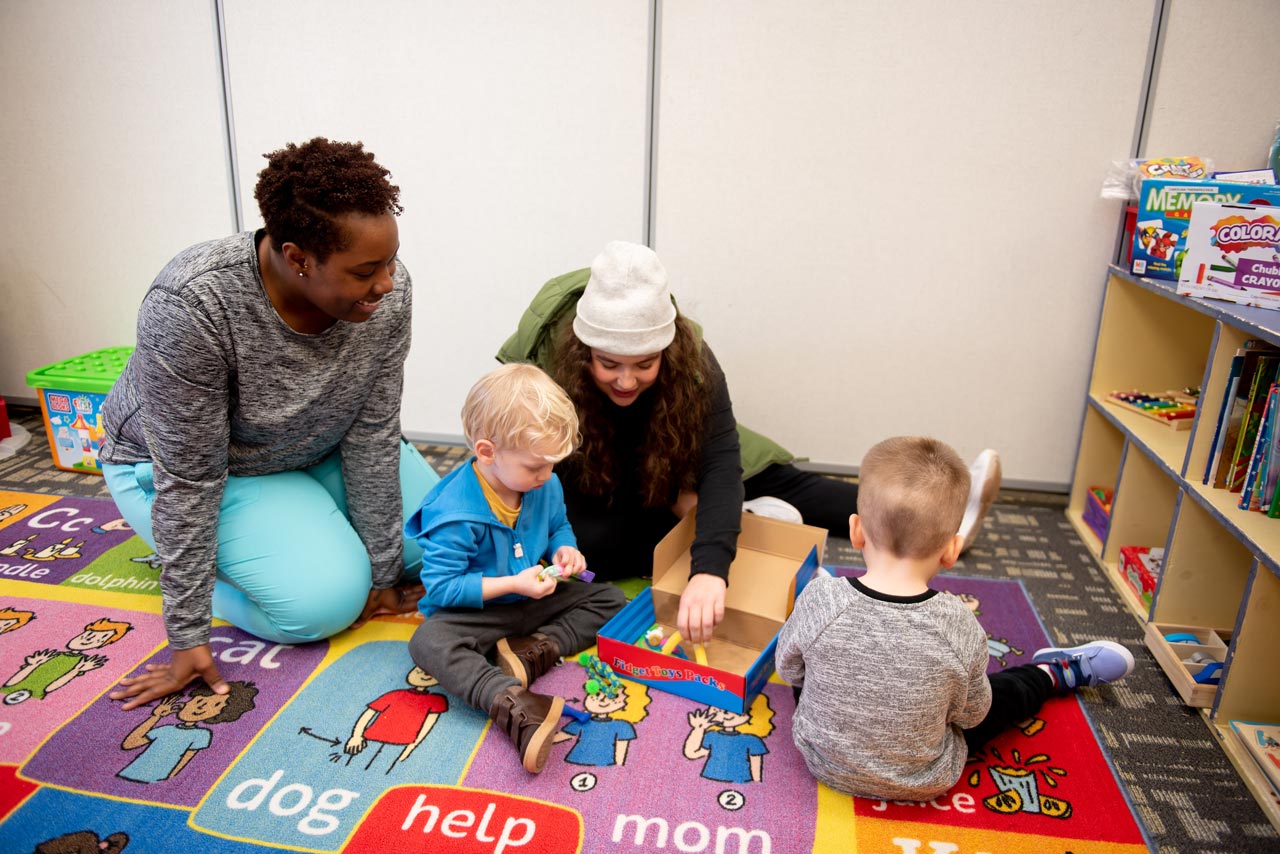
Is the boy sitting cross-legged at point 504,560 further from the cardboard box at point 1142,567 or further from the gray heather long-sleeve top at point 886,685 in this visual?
the cardboard box at point 1142,567

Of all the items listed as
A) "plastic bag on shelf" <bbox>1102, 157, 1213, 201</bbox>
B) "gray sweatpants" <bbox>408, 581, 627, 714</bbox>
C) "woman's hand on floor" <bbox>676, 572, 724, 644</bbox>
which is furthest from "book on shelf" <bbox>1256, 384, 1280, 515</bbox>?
"gray sweatpants" <bbox>408, 581, 627, 714</bbox>

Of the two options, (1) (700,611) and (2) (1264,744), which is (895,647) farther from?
(2) (1264,744)

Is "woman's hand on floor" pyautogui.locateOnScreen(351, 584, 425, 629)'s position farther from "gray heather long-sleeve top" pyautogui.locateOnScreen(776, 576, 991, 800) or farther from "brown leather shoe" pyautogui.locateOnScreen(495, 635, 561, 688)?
"gray heather long-sleeve top" pyautogui.locateOnScreen(776, 576, 991, 800)

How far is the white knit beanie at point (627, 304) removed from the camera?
1.60m

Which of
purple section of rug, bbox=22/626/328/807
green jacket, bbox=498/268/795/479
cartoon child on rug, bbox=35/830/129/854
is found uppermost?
green jacket, bbox=498/268/795/479

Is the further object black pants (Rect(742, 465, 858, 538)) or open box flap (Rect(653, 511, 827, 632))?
black pants (Rect(742, 465, 858, 538))

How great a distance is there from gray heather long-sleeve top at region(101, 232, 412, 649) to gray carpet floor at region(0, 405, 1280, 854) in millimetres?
885

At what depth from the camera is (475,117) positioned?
2.52m

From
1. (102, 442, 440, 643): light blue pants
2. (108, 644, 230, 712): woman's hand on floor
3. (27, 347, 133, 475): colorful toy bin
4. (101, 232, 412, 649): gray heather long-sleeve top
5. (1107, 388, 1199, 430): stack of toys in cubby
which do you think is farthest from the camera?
(27, 347, 133, 475): colorful toy bin

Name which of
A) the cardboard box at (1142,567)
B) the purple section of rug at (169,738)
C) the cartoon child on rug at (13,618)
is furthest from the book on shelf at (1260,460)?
the cartoon child on rug at (13,618)

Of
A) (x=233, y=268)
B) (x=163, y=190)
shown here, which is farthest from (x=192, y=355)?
(x=163, y=190)

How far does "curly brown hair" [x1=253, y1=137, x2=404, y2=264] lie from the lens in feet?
4.51

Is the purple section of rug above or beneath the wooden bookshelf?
beneath

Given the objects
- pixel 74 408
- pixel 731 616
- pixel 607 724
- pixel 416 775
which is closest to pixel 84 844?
pixel 416 775
